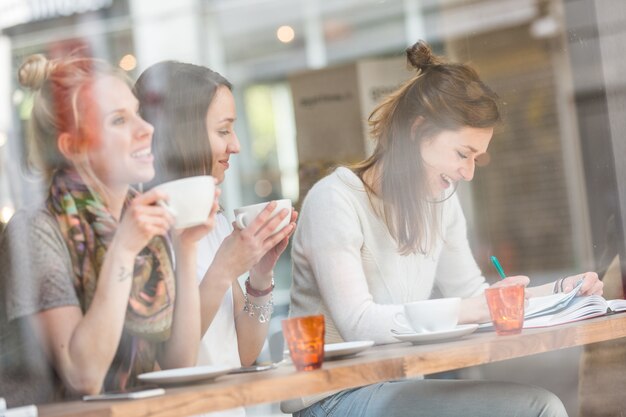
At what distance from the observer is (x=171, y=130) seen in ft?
6.11

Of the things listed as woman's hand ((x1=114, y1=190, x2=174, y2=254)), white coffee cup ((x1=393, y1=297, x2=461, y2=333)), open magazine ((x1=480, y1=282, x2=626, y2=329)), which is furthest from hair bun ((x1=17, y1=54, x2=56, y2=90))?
open magazine ((x1=480, y1=282, x2=626, y2=329))

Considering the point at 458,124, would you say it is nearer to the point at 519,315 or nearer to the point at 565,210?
the point at 519,315

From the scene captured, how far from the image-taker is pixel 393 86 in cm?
226

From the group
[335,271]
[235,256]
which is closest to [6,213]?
[235,256]

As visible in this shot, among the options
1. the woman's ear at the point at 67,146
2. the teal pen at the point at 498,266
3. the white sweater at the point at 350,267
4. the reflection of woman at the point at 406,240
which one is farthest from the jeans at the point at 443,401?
the woman's ear at the point at 67,146

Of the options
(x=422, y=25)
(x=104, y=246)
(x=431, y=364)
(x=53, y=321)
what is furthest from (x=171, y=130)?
(x=422, y=25)

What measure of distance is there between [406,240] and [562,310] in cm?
37

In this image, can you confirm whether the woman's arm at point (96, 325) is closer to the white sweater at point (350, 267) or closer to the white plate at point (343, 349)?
the white plate at point (343, 349)

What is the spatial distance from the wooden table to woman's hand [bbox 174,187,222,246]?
277mm

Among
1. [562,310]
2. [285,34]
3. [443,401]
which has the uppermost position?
[285,34]

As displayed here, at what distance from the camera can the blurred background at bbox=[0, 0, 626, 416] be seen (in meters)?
1.83

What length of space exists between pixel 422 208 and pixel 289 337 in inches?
28.6

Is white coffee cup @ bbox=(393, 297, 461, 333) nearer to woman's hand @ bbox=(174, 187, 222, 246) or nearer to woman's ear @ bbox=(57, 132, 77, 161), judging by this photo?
woman's hand @ bbox=(174, 187, 222, 246)

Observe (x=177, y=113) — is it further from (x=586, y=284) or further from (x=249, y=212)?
(x=586, y=284)
